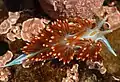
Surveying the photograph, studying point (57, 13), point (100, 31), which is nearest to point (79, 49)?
point (100, 31)

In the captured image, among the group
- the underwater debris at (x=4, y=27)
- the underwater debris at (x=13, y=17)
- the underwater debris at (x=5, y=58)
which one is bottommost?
the underwater debris at (x=5, y=58)

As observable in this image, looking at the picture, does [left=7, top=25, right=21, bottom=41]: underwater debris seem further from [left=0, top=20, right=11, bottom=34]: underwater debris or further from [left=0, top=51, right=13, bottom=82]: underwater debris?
[left=0, top=51, right=13, bottom=82]: underwater debris

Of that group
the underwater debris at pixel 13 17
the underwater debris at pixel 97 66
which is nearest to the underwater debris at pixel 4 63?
the underwater debris at pixel 13 17

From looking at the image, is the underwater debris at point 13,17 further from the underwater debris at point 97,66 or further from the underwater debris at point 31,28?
the underwater debris at point 97,66

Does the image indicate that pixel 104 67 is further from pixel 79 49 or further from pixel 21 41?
pixel 21 41

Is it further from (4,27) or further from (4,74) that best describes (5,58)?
(4,27)

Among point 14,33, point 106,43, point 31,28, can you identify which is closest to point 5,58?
point 14,33
